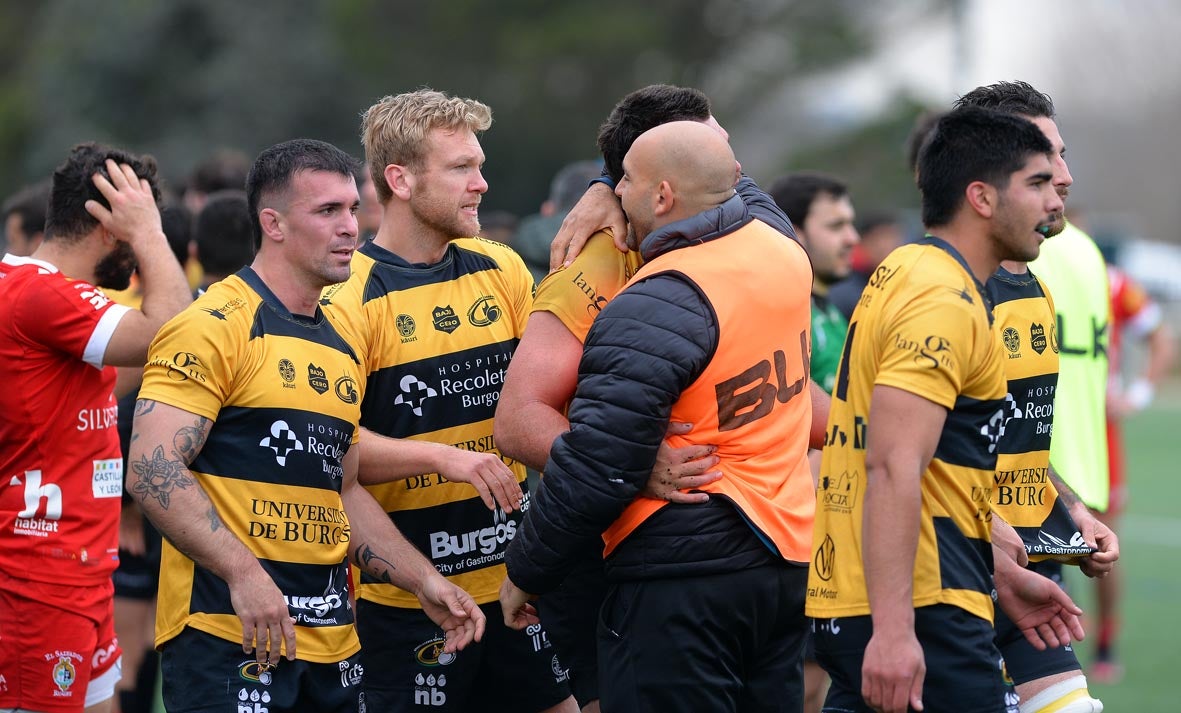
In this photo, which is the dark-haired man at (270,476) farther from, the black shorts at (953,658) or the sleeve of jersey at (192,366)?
the black shorts at (953,658)

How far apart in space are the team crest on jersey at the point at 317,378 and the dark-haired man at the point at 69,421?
2.68 feet

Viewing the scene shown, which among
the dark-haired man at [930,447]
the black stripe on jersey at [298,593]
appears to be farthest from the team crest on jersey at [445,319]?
the dark-haired man at [930,447]

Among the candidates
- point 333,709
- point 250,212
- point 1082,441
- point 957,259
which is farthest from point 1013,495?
point 250,212

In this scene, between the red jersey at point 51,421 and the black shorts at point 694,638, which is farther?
the red jersey at point 51,421

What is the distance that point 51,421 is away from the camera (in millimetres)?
4730

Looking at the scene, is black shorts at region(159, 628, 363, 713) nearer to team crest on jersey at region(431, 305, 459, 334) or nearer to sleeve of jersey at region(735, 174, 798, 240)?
team crest on jersey at region(431, 305, 459, 334)

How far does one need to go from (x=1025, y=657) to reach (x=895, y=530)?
1.15 meters

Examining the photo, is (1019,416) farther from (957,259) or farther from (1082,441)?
(1082,441)

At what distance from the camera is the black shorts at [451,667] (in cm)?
470

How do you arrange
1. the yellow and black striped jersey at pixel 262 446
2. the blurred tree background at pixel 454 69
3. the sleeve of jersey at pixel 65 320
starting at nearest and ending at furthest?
the yellow and black striped jersey at pixel 262 446, the sleeve of jersey at pixel 65 320, the blurred tree background at pixel 454 69

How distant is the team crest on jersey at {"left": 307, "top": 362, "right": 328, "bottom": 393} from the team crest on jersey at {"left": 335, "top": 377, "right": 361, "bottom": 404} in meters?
0.05

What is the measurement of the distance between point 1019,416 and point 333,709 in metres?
2.32

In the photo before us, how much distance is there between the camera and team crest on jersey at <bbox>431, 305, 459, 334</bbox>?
→ 469cm

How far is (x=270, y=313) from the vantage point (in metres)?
4.20
